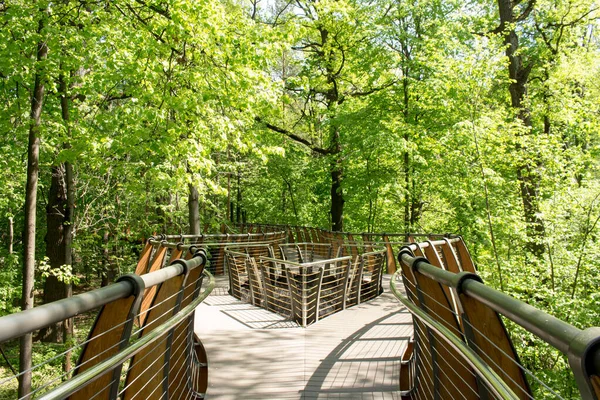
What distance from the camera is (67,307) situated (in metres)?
1.48

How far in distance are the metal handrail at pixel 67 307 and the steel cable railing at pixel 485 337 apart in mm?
1396

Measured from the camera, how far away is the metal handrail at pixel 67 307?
1.22m

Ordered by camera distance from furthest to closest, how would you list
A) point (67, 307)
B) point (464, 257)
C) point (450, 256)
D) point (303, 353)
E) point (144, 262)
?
1. point (144, 262)
2. point (464, 257)
3. point (450, 256)
4. point (303, 353)
5. point (67, 307)

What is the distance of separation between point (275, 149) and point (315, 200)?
14.8 metres

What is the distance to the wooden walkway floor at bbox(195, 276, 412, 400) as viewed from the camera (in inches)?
179

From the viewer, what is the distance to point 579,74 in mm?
13070

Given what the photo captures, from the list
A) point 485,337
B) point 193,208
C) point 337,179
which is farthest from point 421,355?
point 337,179

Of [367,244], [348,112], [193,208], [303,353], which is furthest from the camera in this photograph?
[348,112]

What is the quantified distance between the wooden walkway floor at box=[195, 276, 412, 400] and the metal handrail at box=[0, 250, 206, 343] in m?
2.79

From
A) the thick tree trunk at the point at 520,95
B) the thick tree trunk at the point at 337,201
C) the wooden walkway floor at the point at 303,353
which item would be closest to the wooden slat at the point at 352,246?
the wooden walkway floor at the point at 303,353

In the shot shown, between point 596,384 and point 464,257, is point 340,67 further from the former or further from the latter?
point 596,384

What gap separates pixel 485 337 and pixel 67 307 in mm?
1632

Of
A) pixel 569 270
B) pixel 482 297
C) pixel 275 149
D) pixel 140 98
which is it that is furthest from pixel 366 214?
pixel 482 297

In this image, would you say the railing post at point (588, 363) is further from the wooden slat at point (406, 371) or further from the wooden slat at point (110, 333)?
the wooden slat at point (406, 371)
